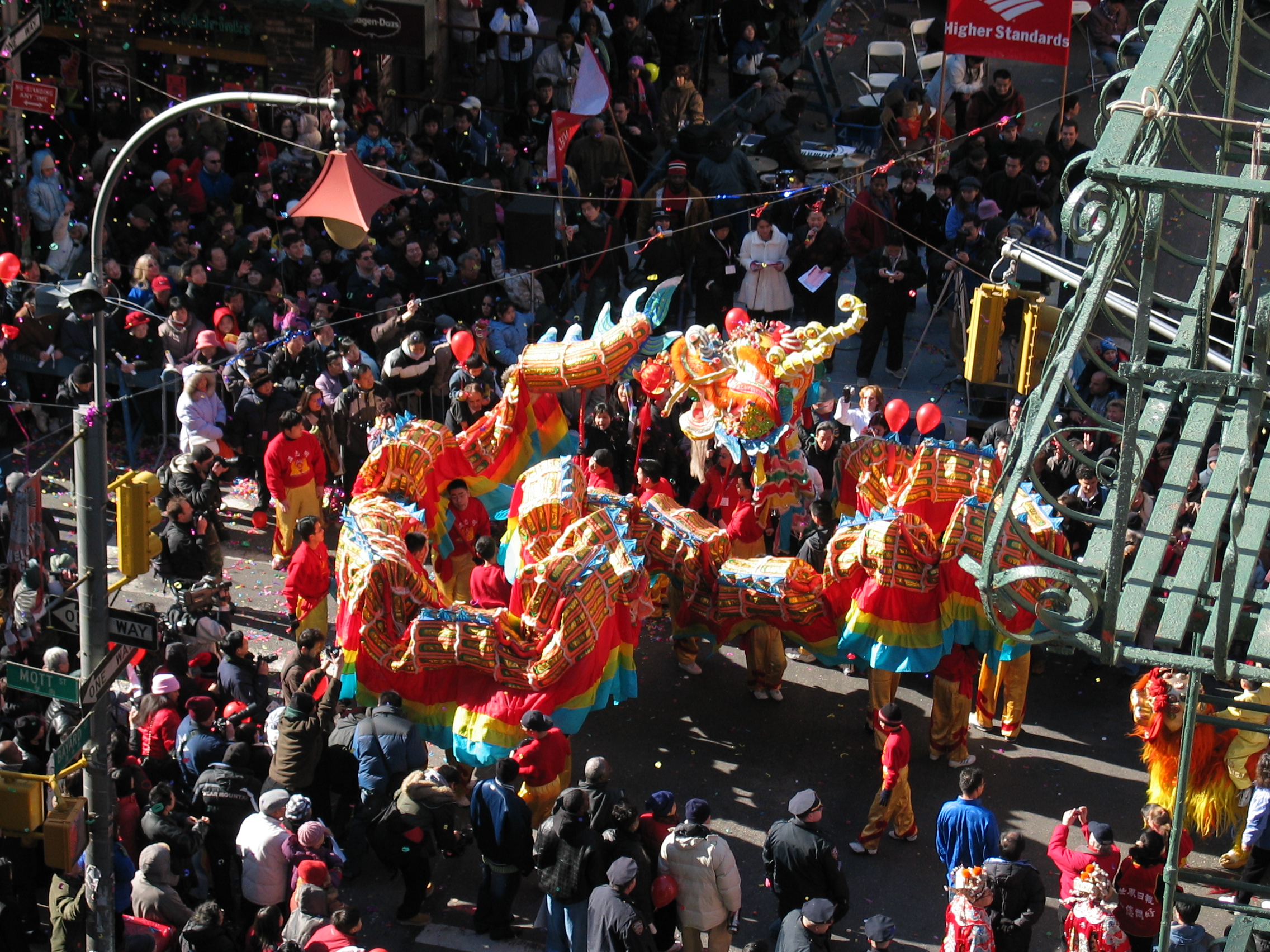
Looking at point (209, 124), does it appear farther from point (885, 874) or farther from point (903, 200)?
point (885, 874)

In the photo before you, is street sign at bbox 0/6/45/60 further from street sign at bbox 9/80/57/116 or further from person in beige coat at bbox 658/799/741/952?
person in beige coat at bbox 658/799/741/952

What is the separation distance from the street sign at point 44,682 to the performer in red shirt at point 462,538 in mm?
4231

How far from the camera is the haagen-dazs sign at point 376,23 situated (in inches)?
725

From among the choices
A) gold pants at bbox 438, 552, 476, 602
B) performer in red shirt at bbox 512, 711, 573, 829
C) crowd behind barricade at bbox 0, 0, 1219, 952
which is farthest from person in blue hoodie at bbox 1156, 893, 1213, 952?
gold pants at bbox 438, 552, 476, 602

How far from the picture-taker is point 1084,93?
786 inches

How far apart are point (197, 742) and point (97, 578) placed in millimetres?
1802

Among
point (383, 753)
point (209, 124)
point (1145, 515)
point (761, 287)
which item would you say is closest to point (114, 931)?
point (383, 753)

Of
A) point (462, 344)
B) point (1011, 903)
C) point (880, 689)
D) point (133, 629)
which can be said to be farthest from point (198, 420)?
point (1011, 903)

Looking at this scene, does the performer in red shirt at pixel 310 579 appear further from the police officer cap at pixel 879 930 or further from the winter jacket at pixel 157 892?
the police officer cap at pixel 879 930

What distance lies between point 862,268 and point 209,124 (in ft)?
23.3

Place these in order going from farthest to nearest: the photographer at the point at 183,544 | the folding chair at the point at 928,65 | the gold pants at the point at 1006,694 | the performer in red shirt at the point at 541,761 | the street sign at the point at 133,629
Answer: the folding chair at the point at 928,65 → the photographer at the point at 183,544 → the gold pants at the point at 1006,694 → the performer in red shirt at the point at 541,761 → the street sign at the point at 133,629

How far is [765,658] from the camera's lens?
1164cm

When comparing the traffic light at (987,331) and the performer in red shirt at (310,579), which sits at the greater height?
the traffic light at (987,331)

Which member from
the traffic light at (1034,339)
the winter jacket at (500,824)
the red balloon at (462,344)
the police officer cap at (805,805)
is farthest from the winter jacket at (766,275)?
the police officer cap at (805,805)
